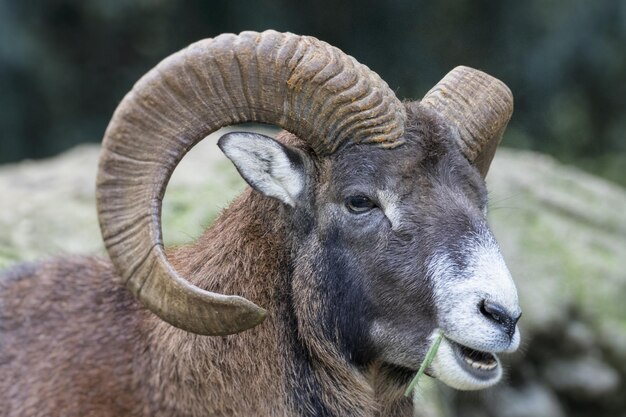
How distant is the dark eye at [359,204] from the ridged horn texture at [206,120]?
269 millimetres

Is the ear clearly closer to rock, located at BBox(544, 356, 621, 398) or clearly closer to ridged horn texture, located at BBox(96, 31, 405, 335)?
ridged horn texture, located at BBox(96, 31, 405, 335)

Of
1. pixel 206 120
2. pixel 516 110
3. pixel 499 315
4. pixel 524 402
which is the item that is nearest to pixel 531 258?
pixel 524 402

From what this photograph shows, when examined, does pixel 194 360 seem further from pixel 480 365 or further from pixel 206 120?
pixel 480 365

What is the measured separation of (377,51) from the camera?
16438 millimetres

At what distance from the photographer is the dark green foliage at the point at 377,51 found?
50.4 ft

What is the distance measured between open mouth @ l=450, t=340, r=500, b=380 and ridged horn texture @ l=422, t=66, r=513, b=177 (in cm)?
107

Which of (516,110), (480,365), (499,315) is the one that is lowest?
(516,110)

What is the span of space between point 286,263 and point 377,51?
443 inches

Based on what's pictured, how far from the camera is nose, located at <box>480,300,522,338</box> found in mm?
4906

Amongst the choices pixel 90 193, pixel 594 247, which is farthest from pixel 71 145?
pixel 594 247

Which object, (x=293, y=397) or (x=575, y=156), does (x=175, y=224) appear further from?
(x=575, y=156)

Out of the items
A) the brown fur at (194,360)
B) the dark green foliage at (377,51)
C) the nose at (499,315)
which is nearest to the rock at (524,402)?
the brown fur at (194,360)

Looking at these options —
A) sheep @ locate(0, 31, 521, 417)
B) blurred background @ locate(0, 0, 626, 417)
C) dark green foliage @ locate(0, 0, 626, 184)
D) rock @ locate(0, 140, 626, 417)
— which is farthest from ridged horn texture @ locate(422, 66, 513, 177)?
dark green foliage @ locate(0, 0, 626, 184)

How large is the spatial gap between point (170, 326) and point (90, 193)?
4537mm
